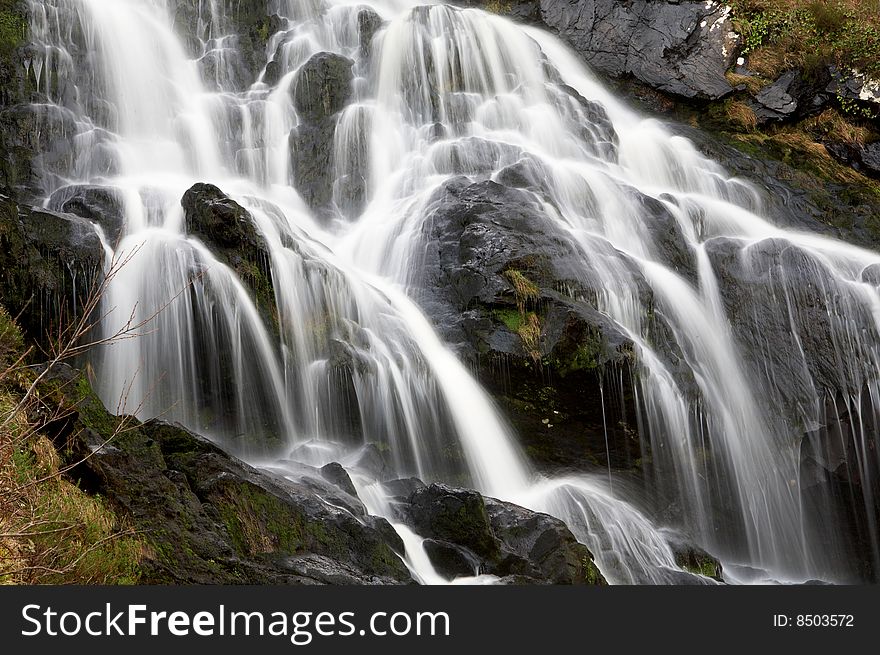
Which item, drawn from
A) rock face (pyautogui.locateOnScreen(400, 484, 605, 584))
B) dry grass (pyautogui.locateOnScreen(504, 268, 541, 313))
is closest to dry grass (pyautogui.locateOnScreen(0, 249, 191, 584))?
rock face (pyautogui.locateOnScreen(400, 484, 605, 584))

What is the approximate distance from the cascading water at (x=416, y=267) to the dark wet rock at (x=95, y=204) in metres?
0.17

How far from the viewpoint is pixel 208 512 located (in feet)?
19.9

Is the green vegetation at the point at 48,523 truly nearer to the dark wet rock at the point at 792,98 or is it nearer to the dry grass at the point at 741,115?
the dry grass at the point at 741,115

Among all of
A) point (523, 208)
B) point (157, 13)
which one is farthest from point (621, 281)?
point (157, 13)

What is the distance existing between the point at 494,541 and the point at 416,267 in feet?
19.0

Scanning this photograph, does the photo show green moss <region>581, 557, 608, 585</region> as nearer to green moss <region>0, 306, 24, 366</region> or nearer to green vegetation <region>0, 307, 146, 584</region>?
green vegetation <region>0, 307, 146, 584</region>

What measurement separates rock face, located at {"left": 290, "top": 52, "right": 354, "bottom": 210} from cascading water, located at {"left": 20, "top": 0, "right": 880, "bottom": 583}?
8.2 inches

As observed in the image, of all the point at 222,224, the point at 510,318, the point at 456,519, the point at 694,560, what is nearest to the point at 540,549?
the point at 456,519

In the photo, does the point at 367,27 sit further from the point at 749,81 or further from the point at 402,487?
the point at 402,487

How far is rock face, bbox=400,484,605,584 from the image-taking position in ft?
23.6

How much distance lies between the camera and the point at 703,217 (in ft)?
49.3

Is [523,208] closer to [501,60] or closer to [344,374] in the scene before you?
[344,374]

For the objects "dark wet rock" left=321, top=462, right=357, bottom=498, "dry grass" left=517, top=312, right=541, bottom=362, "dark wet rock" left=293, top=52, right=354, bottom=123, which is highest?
"dark wet rock" left=293, top=52, right=354, bottom=123

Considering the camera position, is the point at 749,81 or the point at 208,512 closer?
the point at 208,512
